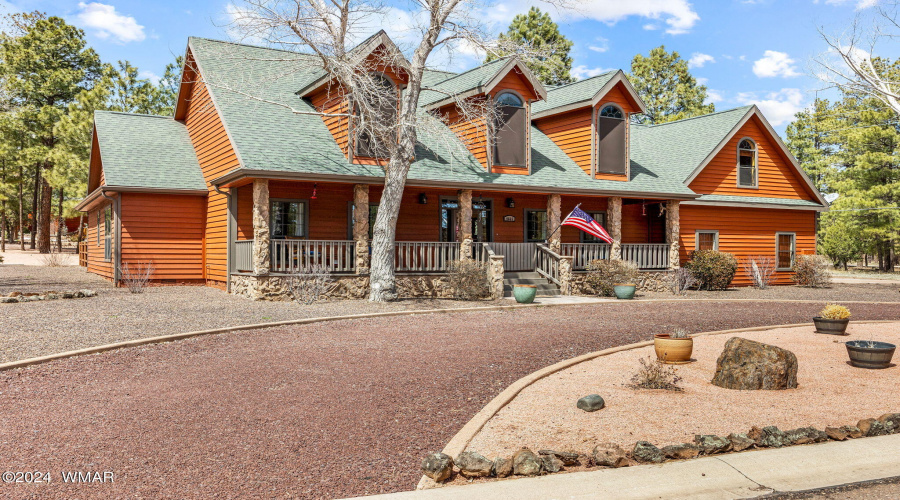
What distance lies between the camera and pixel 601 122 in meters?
21.3

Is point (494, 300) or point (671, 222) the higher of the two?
point (671, 222)

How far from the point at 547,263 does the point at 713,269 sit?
6384 mm

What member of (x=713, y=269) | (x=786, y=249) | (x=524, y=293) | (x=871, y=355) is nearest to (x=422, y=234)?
(x=524, y=293)

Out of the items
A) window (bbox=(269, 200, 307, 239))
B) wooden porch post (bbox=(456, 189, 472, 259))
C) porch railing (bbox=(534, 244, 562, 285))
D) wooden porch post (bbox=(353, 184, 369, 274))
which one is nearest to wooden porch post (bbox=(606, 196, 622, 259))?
porch railing (bbox=(534, 244, 562, 285))

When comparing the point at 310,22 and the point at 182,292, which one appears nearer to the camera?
the point at 310,22

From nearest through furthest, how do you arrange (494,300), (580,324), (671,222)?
(580,324), (494,300), (671,222)

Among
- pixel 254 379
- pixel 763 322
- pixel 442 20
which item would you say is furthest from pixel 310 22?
pixel 763 322

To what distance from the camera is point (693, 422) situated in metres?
5.85

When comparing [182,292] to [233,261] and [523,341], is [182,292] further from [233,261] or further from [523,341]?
[523,341]

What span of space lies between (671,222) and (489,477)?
1889cm

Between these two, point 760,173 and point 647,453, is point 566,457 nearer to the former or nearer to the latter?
point 647,453

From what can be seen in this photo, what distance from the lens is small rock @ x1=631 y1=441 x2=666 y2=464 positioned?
479cm

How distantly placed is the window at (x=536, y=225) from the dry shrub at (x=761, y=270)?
319 inches

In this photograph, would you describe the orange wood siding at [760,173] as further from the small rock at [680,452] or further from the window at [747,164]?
the small rock at [680,452]
